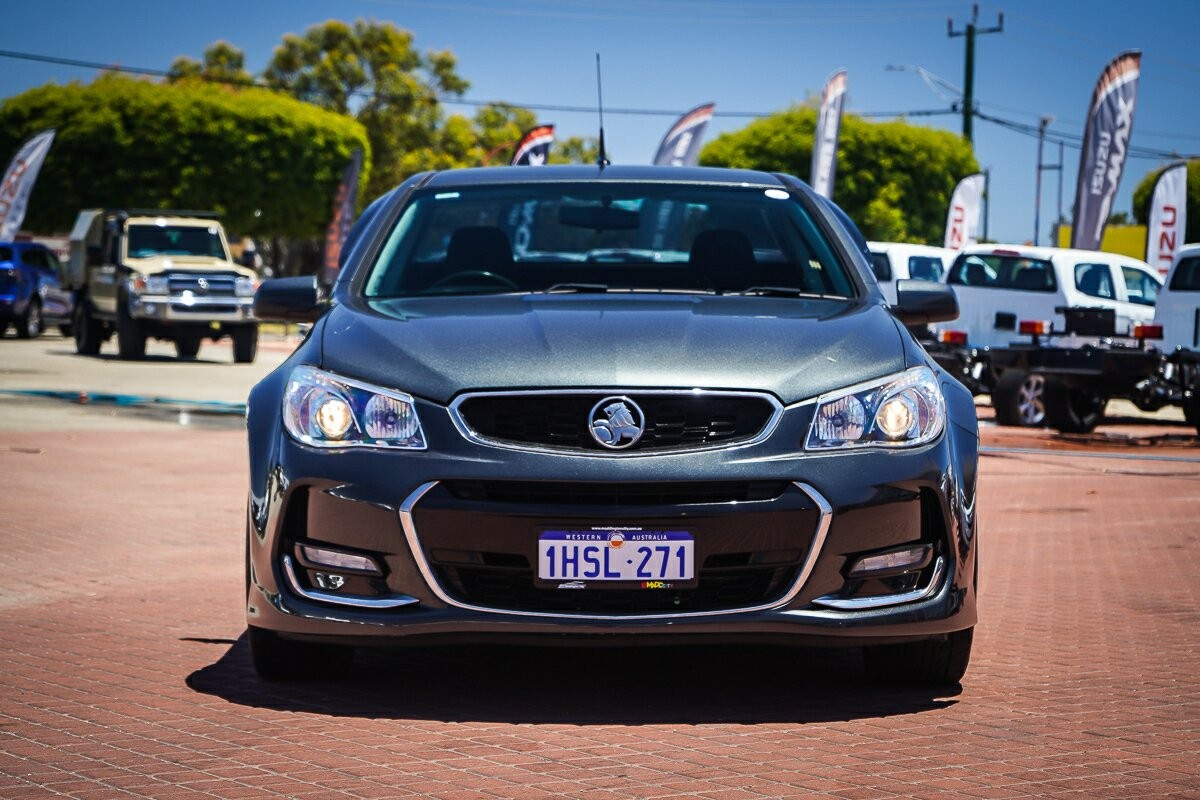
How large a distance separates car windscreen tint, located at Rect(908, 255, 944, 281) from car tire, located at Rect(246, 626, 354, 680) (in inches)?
812

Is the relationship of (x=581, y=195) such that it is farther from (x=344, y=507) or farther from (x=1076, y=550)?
(x=1076, y=550)

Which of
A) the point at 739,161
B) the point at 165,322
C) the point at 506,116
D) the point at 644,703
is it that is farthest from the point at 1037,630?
the point at 506,116

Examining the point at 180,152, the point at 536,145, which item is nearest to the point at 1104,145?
the point at 536,145

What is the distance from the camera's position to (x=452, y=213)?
657cm

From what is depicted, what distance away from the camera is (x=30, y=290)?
125 feet

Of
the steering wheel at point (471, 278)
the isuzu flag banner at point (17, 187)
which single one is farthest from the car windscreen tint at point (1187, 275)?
the isuzu flag banner at point (17, 187)

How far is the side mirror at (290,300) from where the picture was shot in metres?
6.11

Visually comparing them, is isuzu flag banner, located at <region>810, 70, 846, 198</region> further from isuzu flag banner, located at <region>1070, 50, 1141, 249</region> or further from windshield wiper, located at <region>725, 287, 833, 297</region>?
windshield wiper, located at <region>725, 287, 833, 297</region>

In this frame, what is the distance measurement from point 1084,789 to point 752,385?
136 cm

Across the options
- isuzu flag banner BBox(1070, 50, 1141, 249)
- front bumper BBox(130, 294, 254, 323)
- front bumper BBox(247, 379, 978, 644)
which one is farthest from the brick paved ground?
isuzu flag banner BBox(1070, 50, 1141, 249)

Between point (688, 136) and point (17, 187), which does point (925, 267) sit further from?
point (17, 187)

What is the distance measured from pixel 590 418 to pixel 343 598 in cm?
86

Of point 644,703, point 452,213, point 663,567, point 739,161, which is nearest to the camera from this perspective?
point 663,567

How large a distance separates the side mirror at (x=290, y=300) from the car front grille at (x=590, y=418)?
4.27 feet
